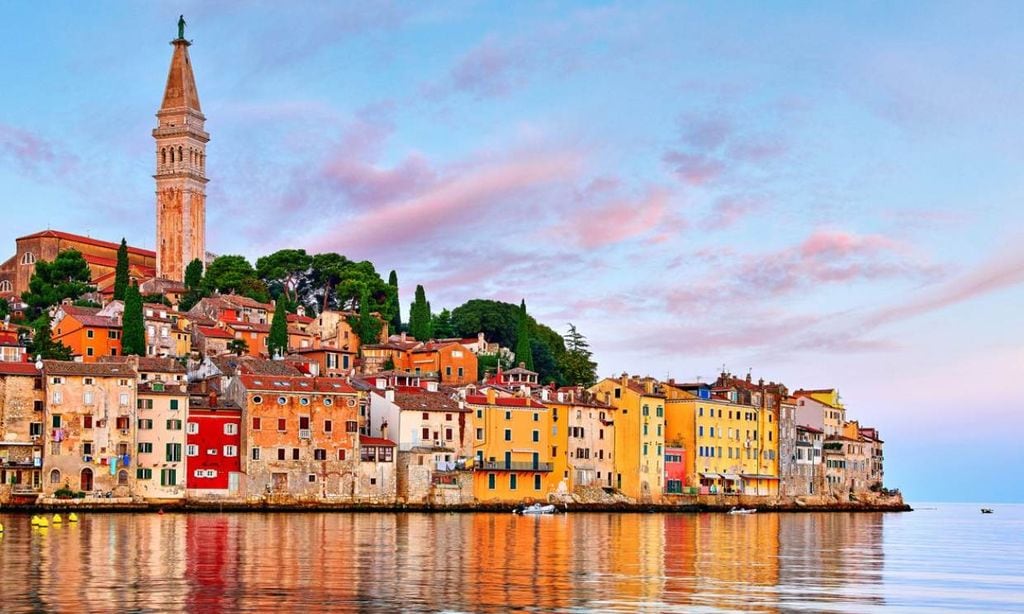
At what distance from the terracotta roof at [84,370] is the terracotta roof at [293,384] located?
6.06m

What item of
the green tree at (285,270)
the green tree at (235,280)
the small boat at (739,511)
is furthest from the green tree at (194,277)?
the small boat at (739,511)

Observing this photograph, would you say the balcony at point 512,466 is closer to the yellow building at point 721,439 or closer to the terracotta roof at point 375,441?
Answer: the terracotta roof at point 375,441

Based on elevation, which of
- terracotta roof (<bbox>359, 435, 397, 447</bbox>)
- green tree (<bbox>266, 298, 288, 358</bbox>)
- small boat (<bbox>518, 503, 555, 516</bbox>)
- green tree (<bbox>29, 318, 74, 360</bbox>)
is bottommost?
small boat (<bbox>518, 503, 555, 516</bbox>)

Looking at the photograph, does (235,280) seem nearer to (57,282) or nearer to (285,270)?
(285,270)

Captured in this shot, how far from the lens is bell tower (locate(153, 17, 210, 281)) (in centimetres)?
12838

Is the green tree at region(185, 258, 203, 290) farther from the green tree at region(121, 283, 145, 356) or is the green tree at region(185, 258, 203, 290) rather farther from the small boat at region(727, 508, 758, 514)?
the small boat at region(727, 508, 758, 514)

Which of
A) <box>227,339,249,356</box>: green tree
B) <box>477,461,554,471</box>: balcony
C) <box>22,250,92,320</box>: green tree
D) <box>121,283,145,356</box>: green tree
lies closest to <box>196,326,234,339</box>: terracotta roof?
<box>227,339,249,356</box>: green tree

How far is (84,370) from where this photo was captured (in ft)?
230

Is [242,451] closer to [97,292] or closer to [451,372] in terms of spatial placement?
[451,372]

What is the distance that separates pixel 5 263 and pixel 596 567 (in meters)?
A: 95.0

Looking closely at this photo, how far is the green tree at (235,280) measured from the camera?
11119 centimetres

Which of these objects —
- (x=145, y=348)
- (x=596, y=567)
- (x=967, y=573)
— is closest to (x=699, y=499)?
(x=145, y=348)

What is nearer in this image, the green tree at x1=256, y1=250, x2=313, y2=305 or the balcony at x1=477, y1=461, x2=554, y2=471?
the balcony at x1=477, y1=461, x2=554, y2=471

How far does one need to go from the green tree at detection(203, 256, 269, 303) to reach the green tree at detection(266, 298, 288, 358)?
13903 millimetres
